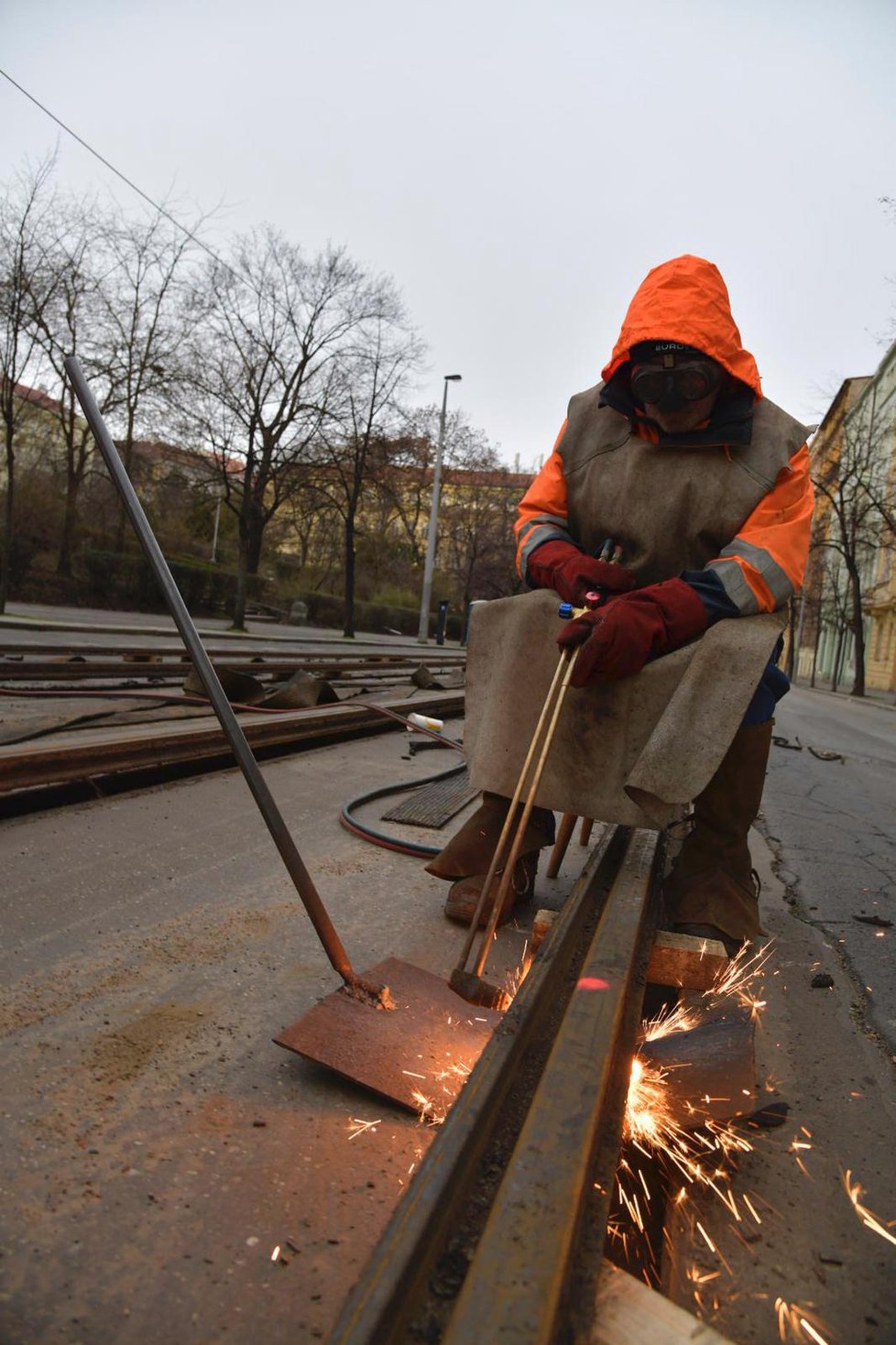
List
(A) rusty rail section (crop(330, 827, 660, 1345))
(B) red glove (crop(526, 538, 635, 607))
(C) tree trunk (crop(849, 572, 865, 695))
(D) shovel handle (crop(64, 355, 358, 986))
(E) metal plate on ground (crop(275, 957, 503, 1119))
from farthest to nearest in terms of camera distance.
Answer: (C) tree trunk (crop(849, 572, 865, 695)), (B) red glove (crop(526, 538, 635, 607)), (D) shovel handle (crop(64, 355, 358, 986)), (E) metal plate on ground (crop(275, 957, 503, 1119)), (A) rusty rail section (crop(330, 827, 660, 1345))

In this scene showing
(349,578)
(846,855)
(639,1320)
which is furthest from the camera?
(349,578)

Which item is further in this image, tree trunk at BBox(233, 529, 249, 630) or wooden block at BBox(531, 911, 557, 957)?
tree trunk at BBox(233, 529, 249, 630)

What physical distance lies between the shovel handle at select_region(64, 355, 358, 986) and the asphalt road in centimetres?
127

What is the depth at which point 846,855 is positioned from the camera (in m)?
4.01

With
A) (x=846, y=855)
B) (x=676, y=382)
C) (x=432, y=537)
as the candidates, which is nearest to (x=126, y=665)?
(x=846, y=855)

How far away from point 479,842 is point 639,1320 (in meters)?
1.65

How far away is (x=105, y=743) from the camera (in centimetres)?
359

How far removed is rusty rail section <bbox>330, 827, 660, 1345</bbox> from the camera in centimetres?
81

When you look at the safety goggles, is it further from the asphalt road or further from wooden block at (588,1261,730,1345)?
wooden block at (588,1261,730,1345)

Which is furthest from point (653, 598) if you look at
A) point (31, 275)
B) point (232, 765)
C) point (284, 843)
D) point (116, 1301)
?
point (31, 275)

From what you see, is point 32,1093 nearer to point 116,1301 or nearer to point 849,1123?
point 116,1301

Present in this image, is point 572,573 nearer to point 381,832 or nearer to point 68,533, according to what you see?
point 381,832

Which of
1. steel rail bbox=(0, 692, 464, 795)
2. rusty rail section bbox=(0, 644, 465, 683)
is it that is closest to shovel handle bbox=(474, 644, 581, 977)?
steel rail bbox=(0, 692, 464, 795)

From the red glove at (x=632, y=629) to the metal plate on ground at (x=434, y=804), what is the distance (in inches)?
50.3
